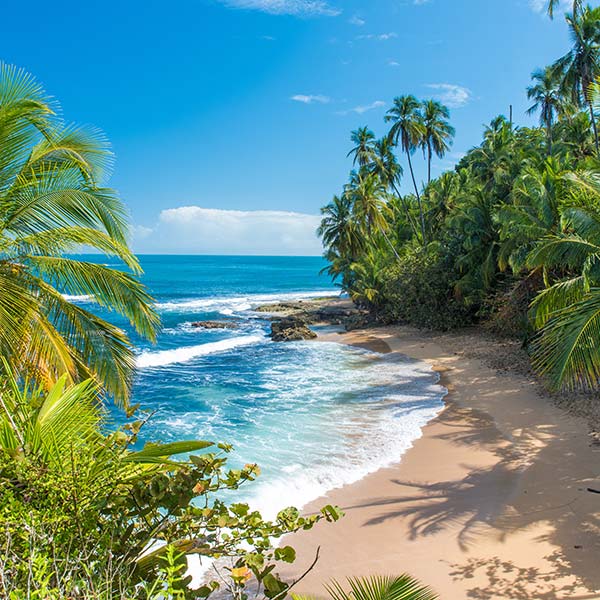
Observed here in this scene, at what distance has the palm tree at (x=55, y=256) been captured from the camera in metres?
4.94

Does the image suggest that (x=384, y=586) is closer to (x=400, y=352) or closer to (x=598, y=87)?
(x=598, y=87)

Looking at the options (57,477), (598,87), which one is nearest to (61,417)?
(57,477)

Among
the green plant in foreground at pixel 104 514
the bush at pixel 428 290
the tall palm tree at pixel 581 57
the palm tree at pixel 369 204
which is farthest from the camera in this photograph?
the palm tree at pixel 369 204

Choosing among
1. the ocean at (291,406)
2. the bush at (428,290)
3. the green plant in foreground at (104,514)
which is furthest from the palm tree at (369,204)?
the green plant in foreground at (104,514)

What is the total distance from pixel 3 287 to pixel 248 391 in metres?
13.9

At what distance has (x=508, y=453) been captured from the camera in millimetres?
10023

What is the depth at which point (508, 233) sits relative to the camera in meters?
16.9

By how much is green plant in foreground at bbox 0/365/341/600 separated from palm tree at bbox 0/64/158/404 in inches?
83.6

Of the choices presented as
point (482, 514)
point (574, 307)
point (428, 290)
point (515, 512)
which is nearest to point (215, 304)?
point (428, 290)

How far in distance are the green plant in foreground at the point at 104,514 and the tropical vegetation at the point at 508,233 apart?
5.40 m

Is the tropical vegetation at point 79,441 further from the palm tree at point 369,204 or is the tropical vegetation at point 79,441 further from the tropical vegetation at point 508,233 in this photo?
the palm tree at point 369,204

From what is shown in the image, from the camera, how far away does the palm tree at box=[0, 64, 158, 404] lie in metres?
4.94

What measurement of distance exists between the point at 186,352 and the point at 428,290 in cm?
1457

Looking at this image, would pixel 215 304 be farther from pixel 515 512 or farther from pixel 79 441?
pixel 79 441
